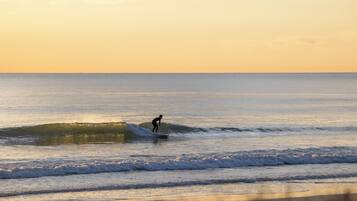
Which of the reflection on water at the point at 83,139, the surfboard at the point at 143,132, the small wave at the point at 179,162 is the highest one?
the surfboard at the point at 143,132

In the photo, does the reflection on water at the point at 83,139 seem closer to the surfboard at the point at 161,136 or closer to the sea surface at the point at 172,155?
the sea surface at the point at 172,155

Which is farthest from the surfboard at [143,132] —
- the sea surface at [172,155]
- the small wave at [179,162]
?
the small wave at [179,162]

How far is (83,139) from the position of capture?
34531mm

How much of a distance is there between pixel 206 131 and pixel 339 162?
51.9 ft

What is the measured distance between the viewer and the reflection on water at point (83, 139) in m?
32.9

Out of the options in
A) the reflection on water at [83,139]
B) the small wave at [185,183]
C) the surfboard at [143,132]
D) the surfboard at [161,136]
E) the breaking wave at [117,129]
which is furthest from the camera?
the breaking wave at [117,129]

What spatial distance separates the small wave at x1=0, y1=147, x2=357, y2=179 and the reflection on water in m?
8.25

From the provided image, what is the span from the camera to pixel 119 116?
5341 centimetres

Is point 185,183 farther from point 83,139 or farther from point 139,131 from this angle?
point 139,131

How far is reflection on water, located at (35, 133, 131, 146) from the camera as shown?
3291 centimetres

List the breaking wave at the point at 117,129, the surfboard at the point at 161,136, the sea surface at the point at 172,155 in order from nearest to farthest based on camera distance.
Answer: the sea surface at the point at 172,155 → the surfboard at the point at 161,136 → the breaking wave at the point at 117,129

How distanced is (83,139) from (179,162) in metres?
12.0

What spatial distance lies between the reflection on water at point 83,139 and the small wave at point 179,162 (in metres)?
8.25

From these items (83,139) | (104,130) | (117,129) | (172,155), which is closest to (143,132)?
(117,129)
